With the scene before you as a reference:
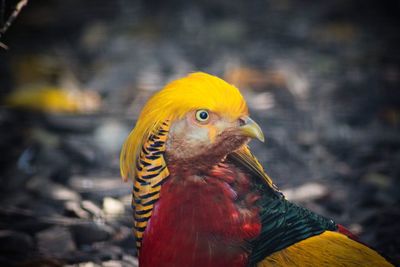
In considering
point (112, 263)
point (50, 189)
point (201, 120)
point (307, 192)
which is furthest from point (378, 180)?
point (201, 120)

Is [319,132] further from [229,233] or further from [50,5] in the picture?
[50,5]

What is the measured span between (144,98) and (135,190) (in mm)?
2462

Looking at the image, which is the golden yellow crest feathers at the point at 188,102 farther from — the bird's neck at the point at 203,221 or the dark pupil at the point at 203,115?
the bird's neck at the point at 203,221

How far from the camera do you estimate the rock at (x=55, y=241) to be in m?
2.55

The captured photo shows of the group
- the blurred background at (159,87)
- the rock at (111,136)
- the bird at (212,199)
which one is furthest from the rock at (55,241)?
the rock at (111,136)

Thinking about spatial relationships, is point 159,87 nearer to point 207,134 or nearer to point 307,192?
point 307,192

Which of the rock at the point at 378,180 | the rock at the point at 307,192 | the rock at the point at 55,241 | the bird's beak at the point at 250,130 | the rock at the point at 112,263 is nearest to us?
the bird's beak at the point at 250,130

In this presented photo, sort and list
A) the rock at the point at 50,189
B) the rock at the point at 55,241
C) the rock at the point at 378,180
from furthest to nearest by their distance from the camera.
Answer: the rock at the point at 378,180 < the rock at the point at 50,189 < the rock at the point at 55,241

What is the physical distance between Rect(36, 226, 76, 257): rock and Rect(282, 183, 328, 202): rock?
103 cm

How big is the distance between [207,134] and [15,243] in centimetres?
128

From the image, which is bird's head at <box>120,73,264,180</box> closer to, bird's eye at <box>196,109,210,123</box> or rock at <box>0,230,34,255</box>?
bird's eye at <box>196,109,210,123</box>

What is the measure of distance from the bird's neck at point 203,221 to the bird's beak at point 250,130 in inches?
5.6

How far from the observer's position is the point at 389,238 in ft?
8.50

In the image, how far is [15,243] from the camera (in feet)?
8.57
